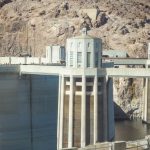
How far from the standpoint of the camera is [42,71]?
44.2 meters

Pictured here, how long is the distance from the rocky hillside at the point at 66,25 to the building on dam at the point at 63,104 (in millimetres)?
41934

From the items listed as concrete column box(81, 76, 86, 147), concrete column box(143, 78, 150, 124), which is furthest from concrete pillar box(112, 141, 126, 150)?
concrete column box(143, 78, 150, 124)

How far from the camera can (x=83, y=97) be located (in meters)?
39.8

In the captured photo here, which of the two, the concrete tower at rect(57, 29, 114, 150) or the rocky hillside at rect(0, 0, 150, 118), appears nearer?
the concrete tower at rect(57, 29, 114, 150)

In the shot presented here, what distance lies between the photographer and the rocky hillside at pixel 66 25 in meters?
94.3

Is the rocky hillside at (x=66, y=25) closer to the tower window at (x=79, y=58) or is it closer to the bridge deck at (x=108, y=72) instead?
the bridge deck at (x=108, y=72)

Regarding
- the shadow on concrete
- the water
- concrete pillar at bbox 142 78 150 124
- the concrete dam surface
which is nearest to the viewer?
the concrete dam surface

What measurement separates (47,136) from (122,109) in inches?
1583

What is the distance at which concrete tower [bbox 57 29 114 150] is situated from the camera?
40000 mm

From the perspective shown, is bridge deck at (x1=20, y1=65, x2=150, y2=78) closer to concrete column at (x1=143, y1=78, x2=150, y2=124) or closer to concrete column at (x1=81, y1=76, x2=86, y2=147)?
concrete column at (x1=81, y1=76, x2=86, y2=147)

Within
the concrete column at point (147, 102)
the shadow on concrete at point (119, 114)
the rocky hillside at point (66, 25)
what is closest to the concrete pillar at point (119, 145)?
the concrete column at point (147, 102)

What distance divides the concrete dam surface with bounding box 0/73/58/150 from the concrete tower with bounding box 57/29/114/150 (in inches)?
196

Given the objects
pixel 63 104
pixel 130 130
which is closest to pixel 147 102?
pixel 130 130

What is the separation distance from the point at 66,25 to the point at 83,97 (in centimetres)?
5538
